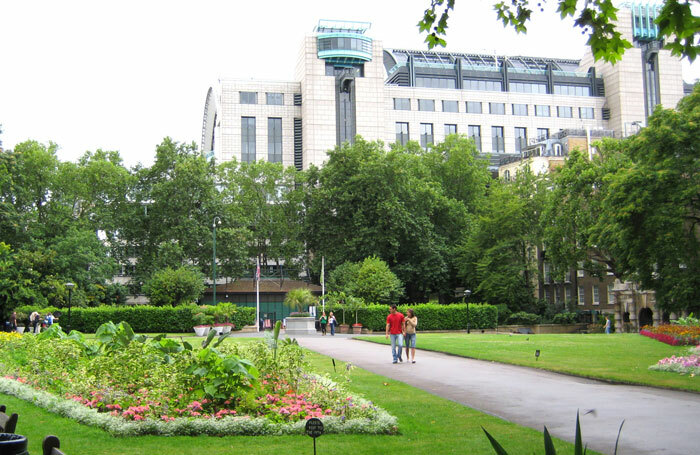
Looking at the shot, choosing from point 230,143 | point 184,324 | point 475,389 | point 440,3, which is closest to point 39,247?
point 184,324

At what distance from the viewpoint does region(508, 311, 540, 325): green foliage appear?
60.1m

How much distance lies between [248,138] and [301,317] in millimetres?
41288

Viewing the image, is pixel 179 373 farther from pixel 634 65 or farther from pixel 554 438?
pixel 634 65

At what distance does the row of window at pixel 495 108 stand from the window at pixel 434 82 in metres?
2.99

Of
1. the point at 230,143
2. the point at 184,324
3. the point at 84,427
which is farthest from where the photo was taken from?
the point at 230,143

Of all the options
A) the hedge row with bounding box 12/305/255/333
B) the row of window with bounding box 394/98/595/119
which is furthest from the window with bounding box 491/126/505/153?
the hedge row with bounding box 12/305/255/333

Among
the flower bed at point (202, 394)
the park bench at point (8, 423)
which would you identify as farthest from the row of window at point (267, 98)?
the park bench at point (8, 423)

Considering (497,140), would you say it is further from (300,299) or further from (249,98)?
(300,299)

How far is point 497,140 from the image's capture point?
318ft

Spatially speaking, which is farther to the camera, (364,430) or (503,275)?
(503,275)

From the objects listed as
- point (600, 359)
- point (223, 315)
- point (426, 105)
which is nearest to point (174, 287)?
point (223, 315)

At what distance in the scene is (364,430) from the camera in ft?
33.7

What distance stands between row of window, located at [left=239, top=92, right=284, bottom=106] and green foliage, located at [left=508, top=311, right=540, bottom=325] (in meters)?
43.5

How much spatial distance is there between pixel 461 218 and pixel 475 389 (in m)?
53.1
